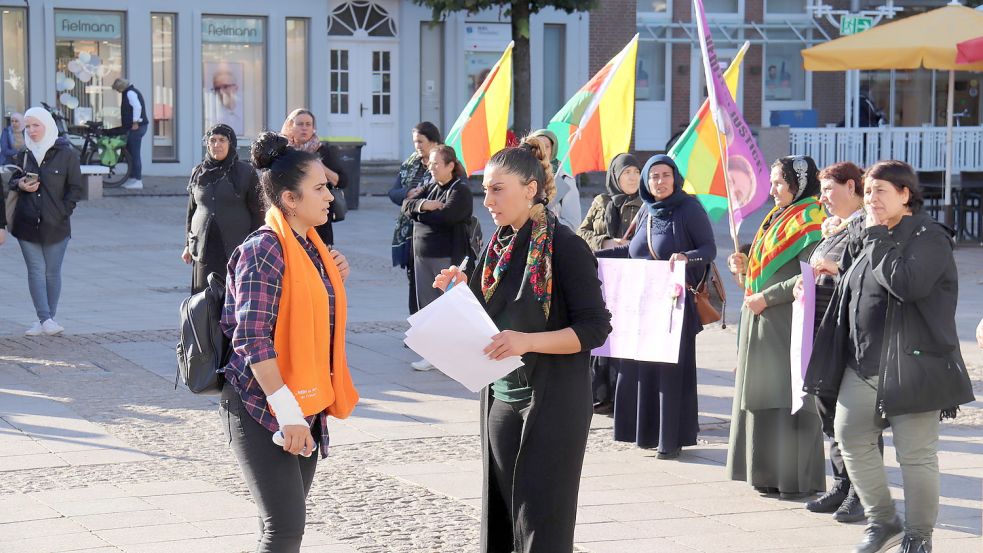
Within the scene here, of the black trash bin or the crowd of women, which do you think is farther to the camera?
the black trash bin

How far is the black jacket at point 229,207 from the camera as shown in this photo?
30.8 feet

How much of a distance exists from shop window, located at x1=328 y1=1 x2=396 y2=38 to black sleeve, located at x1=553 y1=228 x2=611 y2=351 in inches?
1002

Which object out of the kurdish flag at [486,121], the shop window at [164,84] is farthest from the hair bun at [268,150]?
the shop window at [164,84]

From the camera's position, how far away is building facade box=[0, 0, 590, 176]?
27062 mm

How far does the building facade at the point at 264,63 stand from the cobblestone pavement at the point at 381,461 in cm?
1539

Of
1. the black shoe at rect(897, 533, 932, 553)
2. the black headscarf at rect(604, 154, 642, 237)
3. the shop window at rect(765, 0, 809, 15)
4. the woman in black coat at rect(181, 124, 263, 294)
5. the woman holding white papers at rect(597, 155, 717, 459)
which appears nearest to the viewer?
the black shoe at rect(897, 533, 932, 553)

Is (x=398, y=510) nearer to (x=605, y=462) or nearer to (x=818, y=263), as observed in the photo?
(x=605, y=462)

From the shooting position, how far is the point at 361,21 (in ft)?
97.0

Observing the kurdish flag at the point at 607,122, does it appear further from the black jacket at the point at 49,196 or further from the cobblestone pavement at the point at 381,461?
the black jacket at the point at 49,196

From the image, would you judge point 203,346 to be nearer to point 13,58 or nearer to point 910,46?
point 910,46

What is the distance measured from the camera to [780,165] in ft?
22.7

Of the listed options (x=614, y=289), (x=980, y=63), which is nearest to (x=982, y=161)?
(x=980, y=63)

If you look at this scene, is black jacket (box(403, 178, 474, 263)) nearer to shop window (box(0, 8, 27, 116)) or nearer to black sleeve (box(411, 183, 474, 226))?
black sleeve (box(411, 183, 474, 226))

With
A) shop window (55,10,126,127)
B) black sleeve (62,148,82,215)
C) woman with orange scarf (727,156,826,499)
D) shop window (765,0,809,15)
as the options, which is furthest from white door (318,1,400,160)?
woman with orange scarf (727,156,826,499)
